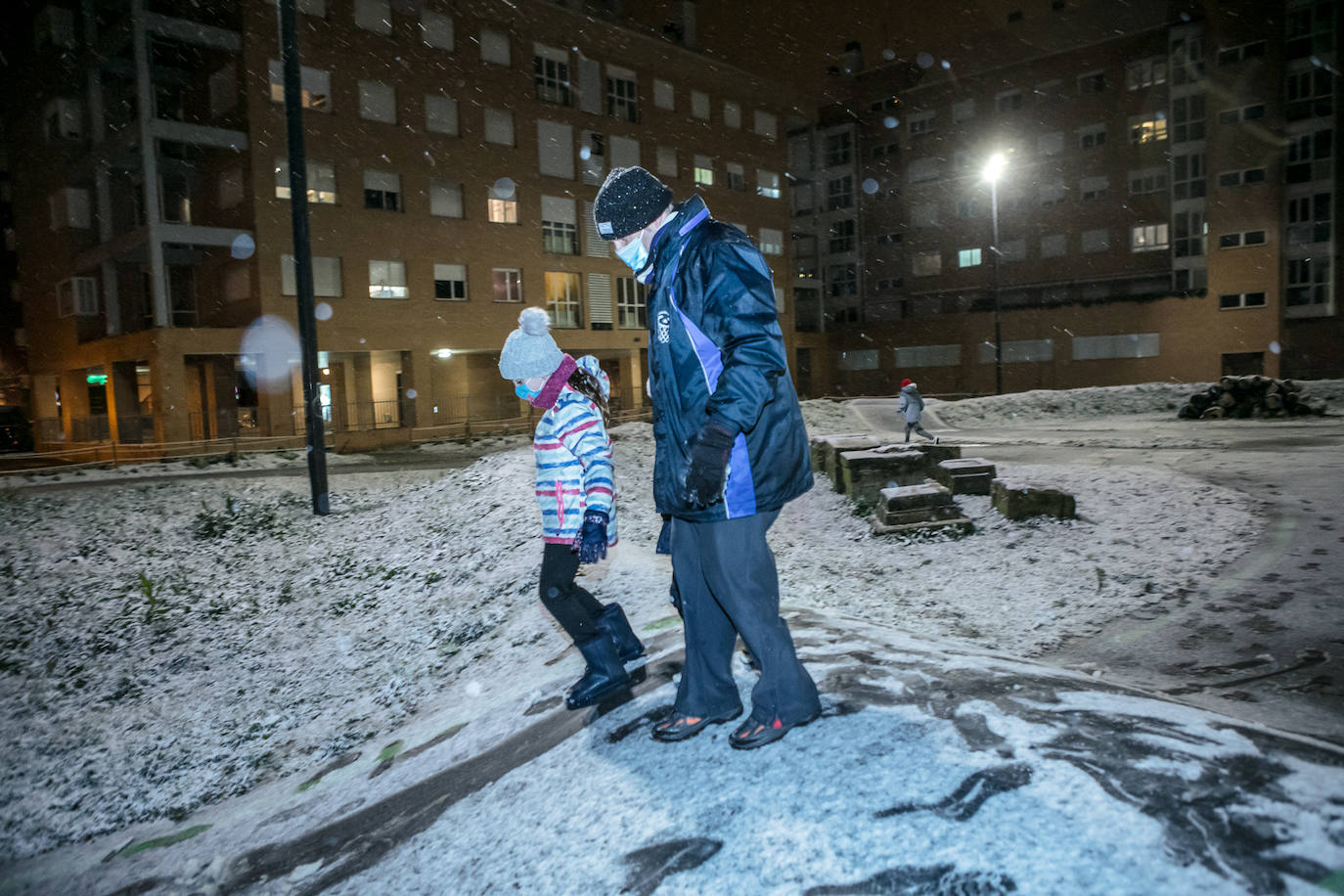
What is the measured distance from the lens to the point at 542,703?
3.88 m

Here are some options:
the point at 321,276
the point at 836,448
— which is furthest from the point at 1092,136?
the point at 836,448

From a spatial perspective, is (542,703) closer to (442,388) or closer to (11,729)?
(11,729)

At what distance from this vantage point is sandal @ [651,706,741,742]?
3045mm

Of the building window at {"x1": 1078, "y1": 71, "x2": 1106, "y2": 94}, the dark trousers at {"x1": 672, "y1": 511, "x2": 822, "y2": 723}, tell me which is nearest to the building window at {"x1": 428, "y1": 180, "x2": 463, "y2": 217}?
the dark trousers at {"x1": 672, "y1": 511, "x2": 822, "y2": 723}

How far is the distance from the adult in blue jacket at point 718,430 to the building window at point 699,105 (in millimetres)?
40709

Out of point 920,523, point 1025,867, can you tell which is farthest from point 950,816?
point 920,523

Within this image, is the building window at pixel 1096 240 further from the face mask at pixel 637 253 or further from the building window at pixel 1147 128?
the face mask at pixel 637 253

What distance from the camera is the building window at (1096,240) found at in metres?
41.4

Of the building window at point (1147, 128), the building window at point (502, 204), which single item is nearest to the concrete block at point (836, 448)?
the building window at point (502, 204)

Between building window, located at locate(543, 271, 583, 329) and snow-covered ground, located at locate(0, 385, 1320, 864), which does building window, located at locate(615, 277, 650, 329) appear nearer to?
building window, located at locate(543, 271, 583, 329)

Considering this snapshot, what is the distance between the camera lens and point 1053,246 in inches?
1700

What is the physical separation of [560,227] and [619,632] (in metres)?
33.4

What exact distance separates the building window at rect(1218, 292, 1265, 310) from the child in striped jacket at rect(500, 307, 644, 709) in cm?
4302

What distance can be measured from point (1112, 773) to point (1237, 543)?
5841 millimetres
